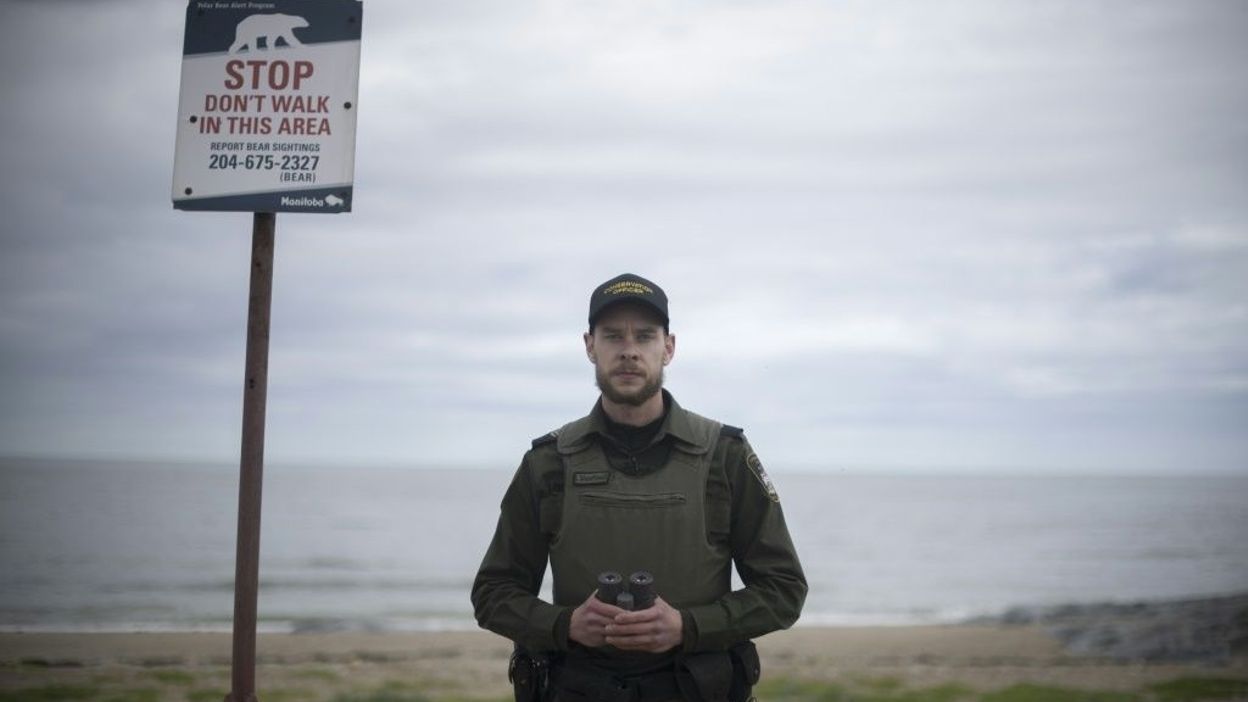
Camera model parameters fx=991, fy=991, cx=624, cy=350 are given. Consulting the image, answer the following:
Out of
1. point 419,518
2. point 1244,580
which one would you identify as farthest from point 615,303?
point 419,518

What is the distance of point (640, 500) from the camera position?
10.5 feet

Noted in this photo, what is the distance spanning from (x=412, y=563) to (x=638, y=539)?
31.4 meters

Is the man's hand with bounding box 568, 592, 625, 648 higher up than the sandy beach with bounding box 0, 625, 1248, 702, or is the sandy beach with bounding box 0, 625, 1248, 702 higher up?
the man's hand with bounding box 568, 592, 625, 648

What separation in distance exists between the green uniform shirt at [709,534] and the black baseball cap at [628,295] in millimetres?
326

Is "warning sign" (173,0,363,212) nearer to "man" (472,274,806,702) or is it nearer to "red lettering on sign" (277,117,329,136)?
"red lettering on sign" (277,117,329,136)

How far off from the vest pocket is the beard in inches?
11.9

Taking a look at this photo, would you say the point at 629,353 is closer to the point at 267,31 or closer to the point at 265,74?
the point at 265,74

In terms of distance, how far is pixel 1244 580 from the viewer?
28203mm

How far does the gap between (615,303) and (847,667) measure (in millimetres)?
10928

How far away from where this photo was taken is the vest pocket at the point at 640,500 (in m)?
3.20

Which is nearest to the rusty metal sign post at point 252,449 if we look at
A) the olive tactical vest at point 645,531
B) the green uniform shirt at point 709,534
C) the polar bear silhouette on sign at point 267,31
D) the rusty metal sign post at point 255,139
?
the rusty metal sign post at point 255,139

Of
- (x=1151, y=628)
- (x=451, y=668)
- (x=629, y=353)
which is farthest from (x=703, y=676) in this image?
(x=1151, y=628)

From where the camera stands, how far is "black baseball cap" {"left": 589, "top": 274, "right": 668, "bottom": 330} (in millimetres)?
3311

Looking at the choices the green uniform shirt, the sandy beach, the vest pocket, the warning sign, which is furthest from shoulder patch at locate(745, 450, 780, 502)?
the sandy beach
